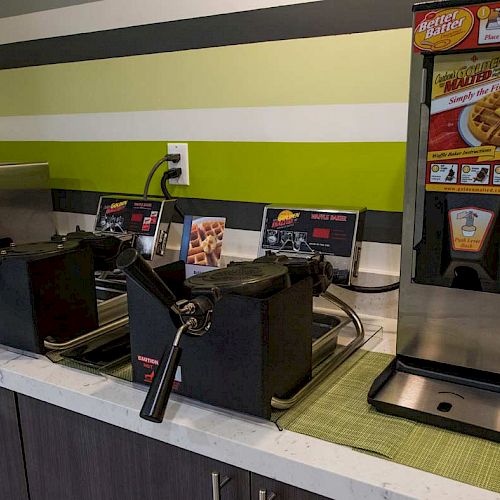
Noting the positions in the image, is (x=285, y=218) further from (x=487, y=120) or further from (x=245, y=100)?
(x=487, y=120)

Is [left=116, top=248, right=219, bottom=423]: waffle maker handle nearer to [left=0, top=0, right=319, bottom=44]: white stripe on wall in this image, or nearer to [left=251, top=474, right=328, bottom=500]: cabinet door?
[left=251, top=474, right=328, bottom=500]: cabinet door

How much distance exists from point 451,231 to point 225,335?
0.39 m

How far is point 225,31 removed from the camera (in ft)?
4.41

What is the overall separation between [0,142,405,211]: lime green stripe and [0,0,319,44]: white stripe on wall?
308 millimetres

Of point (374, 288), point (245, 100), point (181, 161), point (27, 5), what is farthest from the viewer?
point (27, 5)

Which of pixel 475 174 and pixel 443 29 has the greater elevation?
pixel 443 29

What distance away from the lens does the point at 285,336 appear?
87 cm

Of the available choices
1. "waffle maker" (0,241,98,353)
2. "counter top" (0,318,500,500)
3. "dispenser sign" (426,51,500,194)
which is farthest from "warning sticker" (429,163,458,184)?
"waffle maker" (0,241,98,353)

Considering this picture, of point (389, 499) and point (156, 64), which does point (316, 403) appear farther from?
point (156, 64)

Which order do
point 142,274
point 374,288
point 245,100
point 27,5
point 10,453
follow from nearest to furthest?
point 142,274, point 10,453, point 374,288, point 245,100, point 27,5

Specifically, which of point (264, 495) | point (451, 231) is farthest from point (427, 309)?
point (264, 495)

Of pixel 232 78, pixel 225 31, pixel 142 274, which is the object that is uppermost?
pixel 225 31

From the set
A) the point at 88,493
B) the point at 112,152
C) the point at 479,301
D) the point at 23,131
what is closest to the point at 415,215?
the point at 479,301

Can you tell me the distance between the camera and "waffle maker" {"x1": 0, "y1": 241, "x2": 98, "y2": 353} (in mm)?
1044
